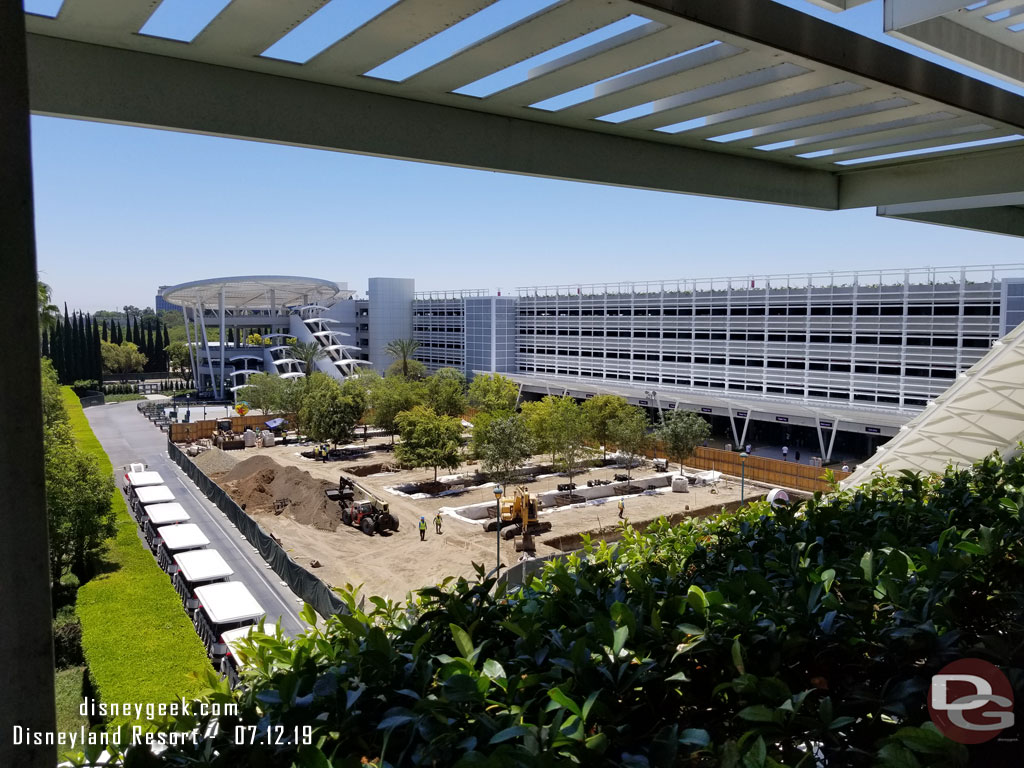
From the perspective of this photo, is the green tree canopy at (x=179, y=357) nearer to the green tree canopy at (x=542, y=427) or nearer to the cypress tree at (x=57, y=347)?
the cypress tree at (x=57, y=347)

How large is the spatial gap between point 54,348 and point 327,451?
1857 inches

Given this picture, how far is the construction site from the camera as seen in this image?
67.2 ft

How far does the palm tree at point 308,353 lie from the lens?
59688 mm

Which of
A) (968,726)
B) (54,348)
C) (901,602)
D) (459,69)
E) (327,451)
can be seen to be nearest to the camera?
(968,726)

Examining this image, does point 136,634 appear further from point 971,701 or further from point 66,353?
point 66,353

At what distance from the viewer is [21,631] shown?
191 cm

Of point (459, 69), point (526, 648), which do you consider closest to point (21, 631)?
point (526, 648)

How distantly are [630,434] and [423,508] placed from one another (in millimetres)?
11043

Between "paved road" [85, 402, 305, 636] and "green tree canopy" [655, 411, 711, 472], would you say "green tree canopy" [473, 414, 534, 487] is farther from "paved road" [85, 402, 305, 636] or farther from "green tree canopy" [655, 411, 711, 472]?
"paved road" [85, 402, 305, 636]

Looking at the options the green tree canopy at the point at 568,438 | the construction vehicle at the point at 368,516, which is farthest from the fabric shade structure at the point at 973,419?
the green tree canopy at the point at 568,438

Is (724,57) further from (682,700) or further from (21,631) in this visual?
(21,631)

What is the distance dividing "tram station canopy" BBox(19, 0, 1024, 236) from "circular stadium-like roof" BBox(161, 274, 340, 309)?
2297 inches

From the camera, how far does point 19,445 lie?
6.28ft

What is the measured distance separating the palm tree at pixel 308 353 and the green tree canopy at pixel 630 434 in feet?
110
